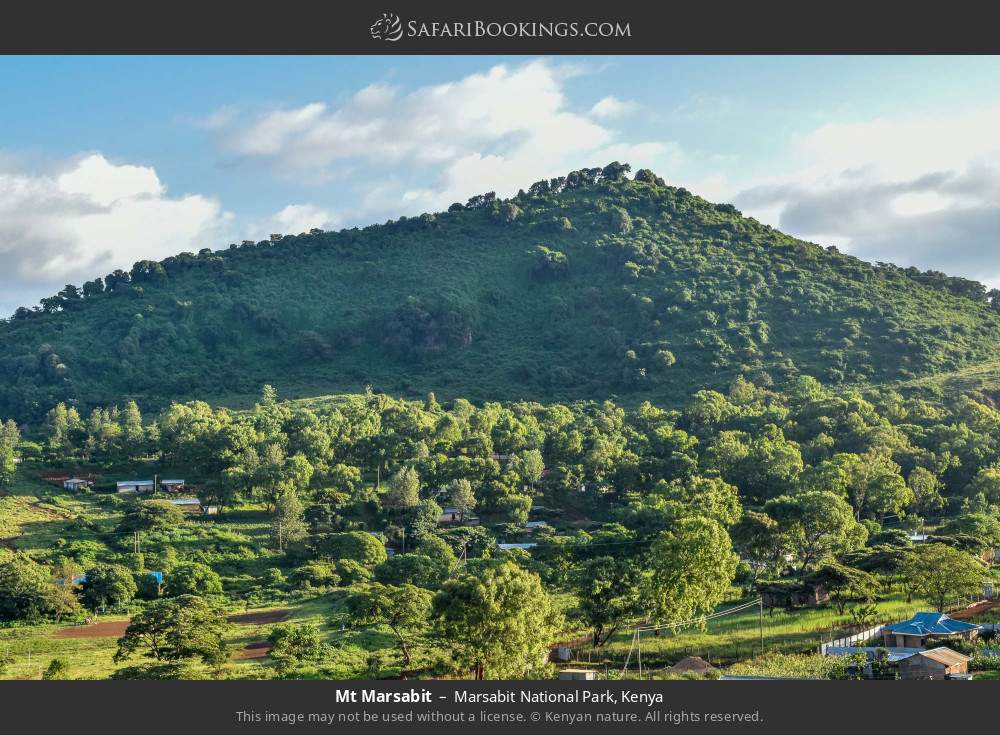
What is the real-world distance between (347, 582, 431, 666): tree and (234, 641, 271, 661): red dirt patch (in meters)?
3.06

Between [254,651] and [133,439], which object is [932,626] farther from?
[133,439]

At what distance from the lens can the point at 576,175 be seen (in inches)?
5418

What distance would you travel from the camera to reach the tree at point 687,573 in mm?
35594

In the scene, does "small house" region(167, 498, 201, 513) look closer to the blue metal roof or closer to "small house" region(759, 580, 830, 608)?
"small house" region(759, 580, 830, 608)

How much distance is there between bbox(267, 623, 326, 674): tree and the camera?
33.1 meters

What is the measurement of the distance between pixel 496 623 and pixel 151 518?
28195 mm

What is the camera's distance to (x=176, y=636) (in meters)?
31.9

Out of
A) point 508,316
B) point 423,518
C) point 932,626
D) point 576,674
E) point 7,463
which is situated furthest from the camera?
point 508,316

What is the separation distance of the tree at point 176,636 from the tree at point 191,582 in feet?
35.0

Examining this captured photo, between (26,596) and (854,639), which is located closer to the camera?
(854,639)

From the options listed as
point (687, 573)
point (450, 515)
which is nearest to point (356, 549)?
point (450, 515)

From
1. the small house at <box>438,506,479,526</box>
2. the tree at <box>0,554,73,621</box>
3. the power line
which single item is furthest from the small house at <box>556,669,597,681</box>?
the small house at <box>438,506,479,526</box>

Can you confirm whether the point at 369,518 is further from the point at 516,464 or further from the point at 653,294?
the point at 653,294

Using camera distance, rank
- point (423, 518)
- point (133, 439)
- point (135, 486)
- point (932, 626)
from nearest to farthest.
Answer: point (932, 626), point (423, 518), point (135, 486), point (133, 439)
